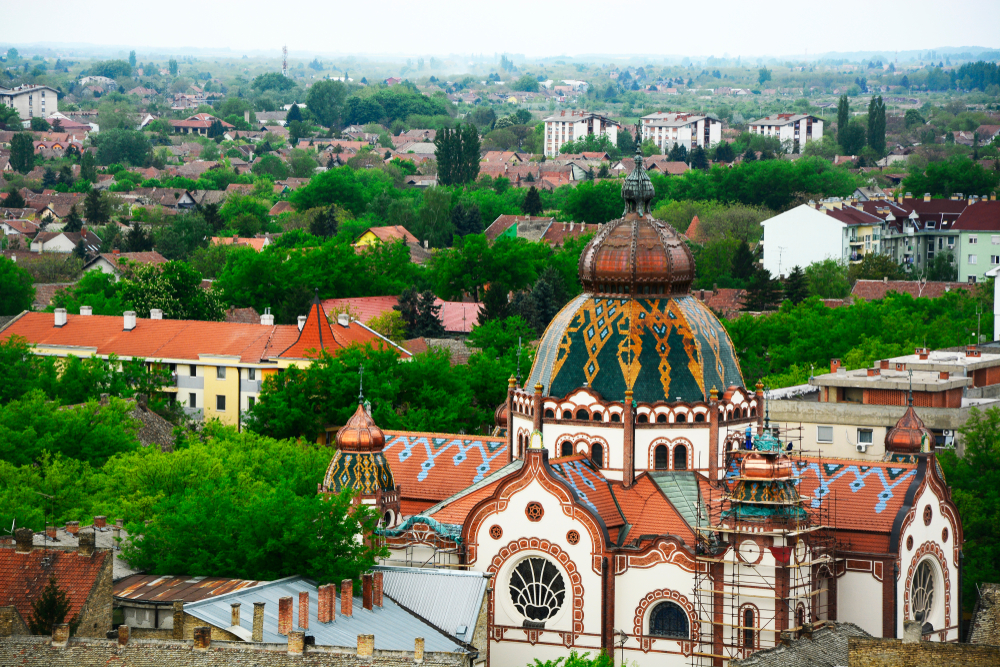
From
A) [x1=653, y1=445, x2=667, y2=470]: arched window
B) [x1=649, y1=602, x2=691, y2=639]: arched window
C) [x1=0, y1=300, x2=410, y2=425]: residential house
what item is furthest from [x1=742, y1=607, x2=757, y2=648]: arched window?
[x1=0, y1=300, x2=410, y2=425]: residential house

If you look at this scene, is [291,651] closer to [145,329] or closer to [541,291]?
[145,329]

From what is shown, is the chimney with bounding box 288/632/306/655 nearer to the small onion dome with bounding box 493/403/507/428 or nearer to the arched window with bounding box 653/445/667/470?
the arched window with bounding box 653/445/667/470

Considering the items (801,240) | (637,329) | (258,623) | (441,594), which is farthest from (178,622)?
(801,240)

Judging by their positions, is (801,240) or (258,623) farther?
(801,240)

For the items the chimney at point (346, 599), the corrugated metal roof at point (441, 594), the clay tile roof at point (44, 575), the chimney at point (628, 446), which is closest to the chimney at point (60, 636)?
the clay tile roof at point (44, 575)

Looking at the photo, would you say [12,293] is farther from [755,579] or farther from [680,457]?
[755,579]
